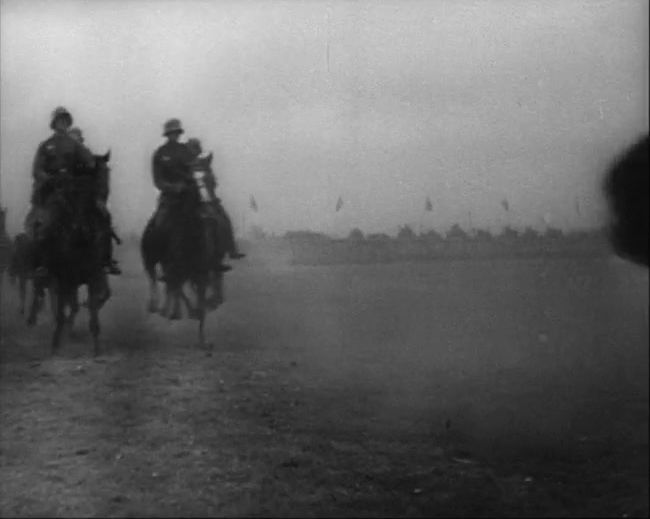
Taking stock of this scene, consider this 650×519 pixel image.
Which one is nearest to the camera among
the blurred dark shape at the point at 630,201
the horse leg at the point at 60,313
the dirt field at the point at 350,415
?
the blurred dark shape at the point at 630,201

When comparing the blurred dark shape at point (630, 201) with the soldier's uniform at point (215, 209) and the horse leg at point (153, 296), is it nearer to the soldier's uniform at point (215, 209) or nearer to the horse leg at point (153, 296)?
the soldier's uniform at point (215, 209)

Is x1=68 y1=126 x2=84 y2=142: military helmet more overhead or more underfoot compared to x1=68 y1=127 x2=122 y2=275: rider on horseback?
more overhead

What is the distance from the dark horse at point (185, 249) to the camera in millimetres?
9297

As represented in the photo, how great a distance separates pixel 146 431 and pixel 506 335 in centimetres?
625

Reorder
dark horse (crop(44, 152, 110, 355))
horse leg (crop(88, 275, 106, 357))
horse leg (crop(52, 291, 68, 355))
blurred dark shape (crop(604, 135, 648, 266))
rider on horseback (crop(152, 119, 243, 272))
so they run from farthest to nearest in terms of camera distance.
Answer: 1. horse leg (crop(88, 275, 106, 357))
2. horse leg (crop(52, 291, 68, 355))
3. rider on horseback (crop(152, 119, 243, 272))
4. dark horse (crop(44, 152, 110, 355))
5. blurred dark shape (crop(604, 135, 648, 266))

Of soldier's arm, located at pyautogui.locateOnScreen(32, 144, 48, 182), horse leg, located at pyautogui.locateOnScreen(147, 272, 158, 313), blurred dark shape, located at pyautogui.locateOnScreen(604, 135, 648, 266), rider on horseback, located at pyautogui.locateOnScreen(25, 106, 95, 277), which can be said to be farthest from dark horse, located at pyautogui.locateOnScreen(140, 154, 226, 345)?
blurred dark shape, located at pyautogui.locateOnScreen(604, 135, 648, 266)

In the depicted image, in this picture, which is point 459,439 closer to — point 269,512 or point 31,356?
point 269,512

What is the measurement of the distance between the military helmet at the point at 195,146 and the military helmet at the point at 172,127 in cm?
36

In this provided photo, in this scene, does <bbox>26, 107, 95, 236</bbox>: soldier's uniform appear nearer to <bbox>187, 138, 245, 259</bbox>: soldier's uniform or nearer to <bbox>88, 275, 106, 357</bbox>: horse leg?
<bbox>88, 275, 106, 357</bbox>: horse leg

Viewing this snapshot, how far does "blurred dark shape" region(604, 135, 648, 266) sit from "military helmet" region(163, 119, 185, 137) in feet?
16.4

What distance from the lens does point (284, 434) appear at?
23.7 feet

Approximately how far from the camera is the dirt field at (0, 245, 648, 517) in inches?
223

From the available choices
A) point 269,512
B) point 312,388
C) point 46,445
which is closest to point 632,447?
point 269,512

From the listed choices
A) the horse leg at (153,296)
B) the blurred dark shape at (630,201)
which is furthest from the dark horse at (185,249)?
the blurred dark shape at (630,201)
